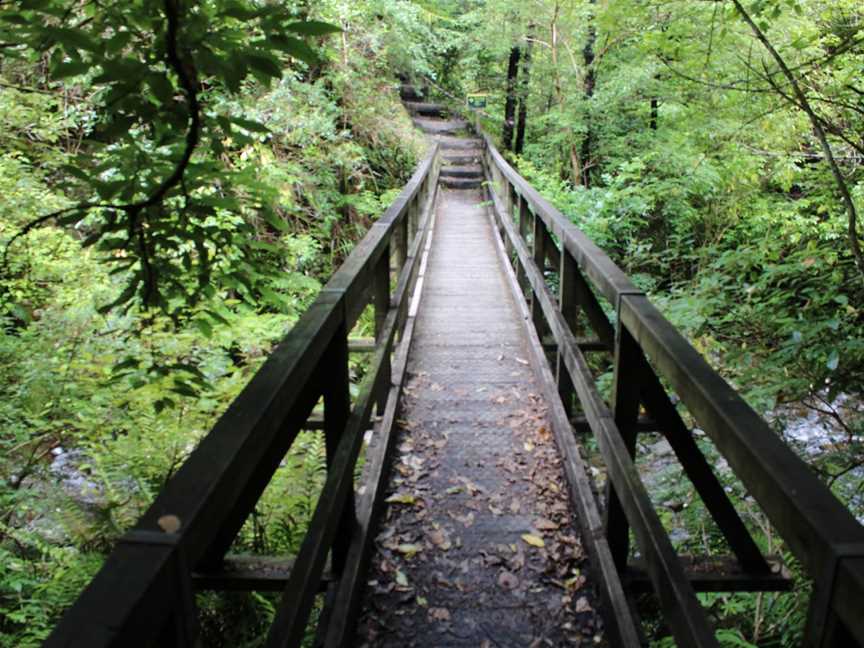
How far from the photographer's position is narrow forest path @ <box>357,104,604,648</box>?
2779 mm

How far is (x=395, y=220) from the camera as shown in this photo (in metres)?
4.62

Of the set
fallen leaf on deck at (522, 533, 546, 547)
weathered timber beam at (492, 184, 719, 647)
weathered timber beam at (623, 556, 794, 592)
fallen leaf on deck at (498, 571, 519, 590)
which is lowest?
fallen leaf on deck at (498, 571, 519, 590)

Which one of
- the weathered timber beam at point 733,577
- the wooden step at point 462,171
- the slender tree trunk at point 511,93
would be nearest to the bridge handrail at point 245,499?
the weathered timber beam at point 733,577

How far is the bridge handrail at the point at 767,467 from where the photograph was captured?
1130 millimetres

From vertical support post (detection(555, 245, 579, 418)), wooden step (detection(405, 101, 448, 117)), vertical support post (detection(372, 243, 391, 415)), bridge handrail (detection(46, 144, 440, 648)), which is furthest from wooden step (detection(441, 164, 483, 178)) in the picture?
bridge handrail (detection(46, 144, 440, 648))

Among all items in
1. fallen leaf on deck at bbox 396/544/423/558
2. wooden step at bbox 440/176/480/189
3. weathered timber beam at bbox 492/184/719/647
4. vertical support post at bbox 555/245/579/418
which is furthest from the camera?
wooden step at bbox 440/176/480/189

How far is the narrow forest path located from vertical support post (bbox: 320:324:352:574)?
295 mm

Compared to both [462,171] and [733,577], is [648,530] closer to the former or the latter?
[733,577]

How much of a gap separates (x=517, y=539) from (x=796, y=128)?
29.8ft

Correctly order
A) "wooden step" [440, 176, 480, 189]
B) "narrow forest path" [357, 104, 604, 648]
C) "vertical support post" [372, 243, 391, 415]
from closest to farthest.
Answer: "narrow forest path" [357, 104, 604, 648] < "vertical support post" [372, 243, 391, 415] < "wooden step" [440, 176, 480, 189]

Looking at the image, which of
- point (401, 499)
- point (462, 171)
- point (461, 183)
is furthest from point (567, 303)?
point (462, 171)

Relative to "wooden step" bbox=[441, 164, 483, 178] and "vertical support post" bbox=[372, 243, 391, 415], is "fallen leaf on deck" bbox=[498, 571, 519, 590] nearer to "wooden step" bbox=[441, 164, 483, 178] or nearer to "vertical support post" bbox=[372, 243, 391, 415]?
"vertical support post" bbox=[372, 243, 391, 415]

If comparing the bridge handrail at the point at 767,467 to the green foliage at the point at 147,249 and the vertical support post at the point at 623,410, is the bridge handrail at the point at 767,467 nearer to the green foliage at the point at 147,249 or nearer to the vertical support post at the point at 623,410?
the vertical support post at the point at 623,410

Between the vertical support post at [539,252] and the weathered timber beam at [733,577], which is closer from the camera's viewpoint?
the weathered timber beam at [733,577]
